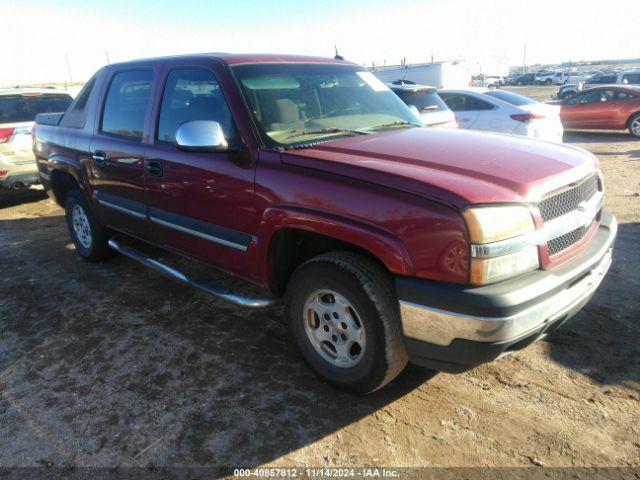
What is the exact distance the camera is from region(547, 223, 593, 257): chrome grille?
2.46 m

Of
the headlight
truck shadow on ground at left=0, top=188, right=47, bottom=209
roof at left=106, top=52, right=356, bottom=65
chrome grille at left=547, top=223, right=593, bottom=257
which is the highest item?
roof at left=106, top=52, right=356, bottom=65

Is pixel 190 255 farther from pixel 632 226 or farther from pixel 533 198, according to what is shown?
pixel 632 226

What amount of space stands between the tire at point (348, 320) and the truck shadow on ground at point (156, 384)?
0.71ft

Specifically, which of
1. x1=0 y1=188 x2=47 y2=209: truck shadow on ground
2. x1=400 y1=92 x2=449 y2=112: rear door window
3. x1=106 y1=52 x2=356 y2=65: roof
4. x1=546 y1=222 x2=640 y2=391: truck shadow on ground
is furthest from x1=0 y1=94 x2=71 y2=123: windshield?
x1=546 y1=222 x2=640 y2=391: truck shadow on ground

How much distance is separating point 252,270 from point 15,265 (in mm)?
3582

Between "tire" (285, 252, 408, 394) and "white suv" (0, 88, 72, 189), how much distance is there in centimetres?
644

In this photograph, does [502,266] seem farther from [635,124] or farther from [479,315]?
[635,124]

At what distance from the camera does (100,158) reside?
4.36m

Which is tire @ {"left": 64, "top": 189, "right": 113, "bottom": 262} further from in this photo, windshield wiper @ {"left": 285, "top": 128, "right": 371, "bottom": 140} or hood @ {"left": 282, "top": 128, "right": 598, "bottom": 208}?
hood @ {"left": 282, "top": 128, "right": 598, "bottom": 208}

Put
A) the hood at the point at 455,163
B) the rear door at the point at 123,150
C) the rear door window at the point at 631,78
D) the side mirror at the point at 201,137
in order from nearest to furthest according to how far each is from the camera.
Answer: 1. the hood at the point at 455,163
2. the side mirror at the point at 201,137
3. the rear door at the point at 123,150
4. the rear door window at the point at 631,78

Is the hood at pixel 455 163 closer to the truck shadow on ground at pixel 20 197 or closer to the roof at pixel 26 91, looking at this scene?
the roof at pixel 26 91

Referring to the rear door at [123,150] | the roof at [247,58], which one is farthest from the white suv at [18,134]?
the roof at [247,58]

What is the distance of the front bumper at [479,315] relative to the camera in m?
2.17

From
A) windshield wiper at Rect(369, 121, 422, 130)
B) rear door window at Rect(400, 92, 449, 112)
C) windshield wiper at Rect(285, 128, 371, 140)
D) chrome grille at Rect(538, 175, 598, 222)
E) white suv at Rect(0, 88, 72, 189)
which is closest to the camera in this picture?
chrome grille at Rect(538, 175, 598, 222)
